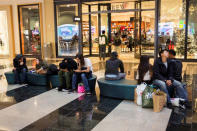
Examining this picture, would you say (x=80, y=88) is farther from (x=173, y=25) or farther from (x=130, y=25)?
(x=130, y=25)

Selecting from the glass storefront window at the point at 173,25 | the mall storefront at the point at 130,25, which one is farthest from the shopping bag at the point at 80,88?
the glass storefront window at the point at 173,25

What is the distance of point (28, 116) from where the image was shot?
4629 millimetres

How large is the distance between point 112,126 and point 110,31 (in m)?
11.0

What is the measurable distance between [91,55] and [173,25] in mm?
5401

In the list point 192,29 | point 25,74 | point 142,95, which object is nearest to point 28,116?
point 142,95

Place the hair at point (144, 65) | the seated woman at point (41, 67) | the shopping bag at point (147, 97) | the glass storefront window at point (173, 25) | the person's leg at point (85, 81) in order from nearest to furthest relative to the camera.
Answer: the shopping bag at point (147, 97) → the hair at point (144, 65) → the person's leg at point (85, 81) → the seated woman at point (41, 67) → the glass storefront window at point (173, 25)

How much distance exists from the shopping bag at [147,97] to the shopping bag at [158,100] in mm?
128

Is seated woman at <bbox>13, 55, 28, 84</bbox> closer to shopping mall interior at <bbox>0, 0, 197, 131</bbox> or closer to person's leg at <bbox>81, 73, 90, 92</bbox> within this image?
shopping mall interior at <bbox>0, 0, 197, 131</bbox>

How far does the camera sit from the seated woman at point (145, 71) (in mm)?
5218

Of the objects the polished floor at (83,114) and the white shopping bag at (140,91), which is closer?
the polished floor at (83,114)

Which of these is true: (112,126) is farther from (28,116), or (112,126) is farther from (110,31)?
(110,31)

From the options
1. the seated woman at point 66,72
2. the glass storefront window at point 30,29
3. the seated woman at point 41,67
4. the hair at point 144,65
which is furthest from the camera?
the glass storefront window at point 30,29

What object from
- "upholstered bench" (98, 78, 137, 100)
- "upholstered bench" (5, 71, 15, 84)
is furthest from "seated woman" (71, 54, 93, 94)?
"upholstered bench" (5, 71, 15, 84)

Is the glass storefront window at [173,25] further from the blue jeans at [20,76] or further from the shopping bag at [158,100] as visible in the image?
the shopping bag at [158,100]
